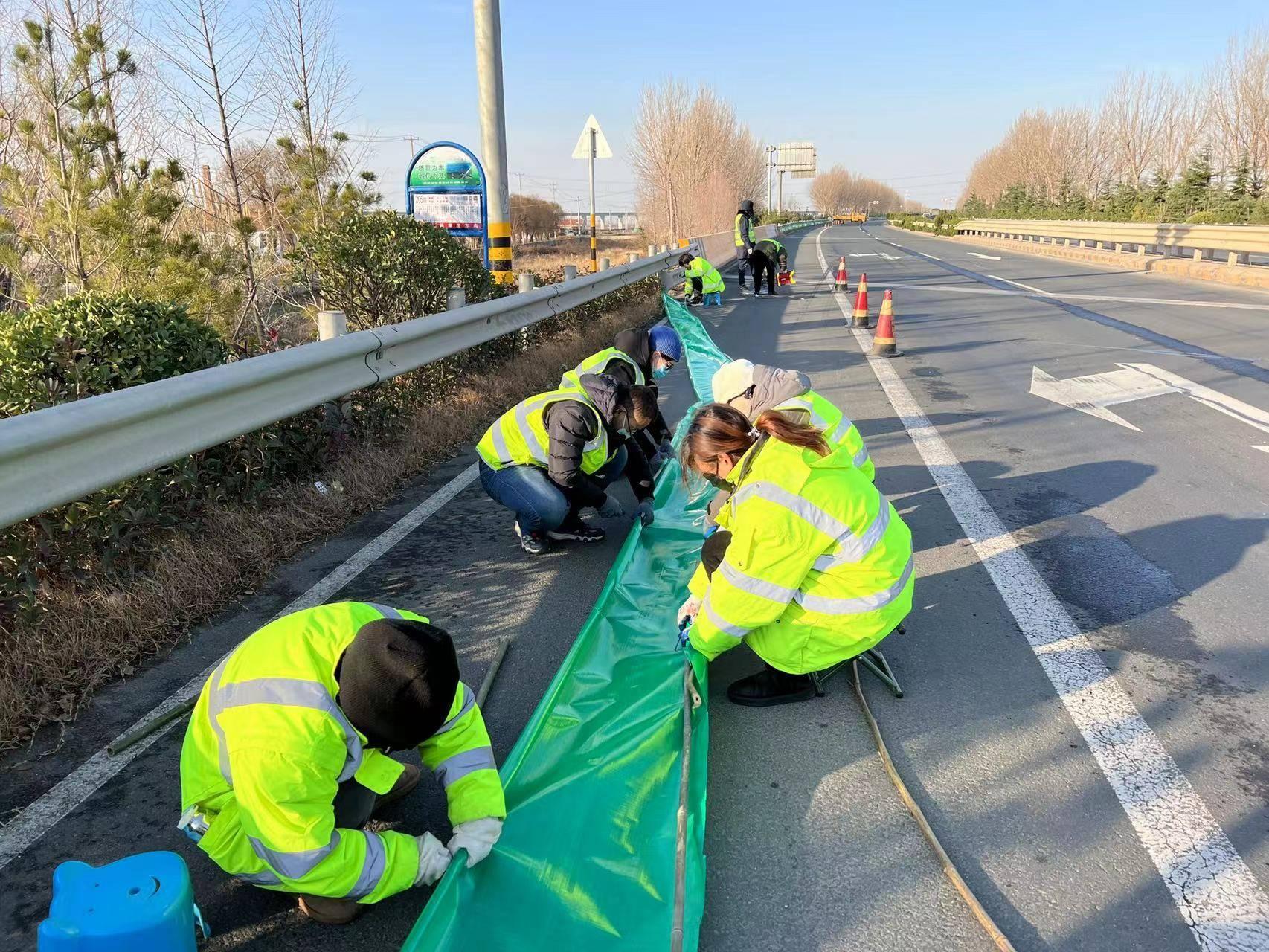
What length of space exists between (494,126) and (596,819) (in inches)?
360

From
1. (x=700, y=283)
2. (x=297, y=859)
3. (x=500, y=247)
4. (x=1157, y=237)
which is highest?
(x=1157, y=237)

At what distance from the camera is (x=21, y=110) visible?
7879 millimetres

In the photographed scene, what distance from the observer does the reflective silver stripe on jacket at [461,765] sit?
2.27m

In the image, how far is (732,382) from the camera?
12.4 ft

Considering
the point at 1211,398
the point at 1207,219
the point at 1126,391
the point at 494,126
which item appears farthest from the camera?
the point at 1207,219

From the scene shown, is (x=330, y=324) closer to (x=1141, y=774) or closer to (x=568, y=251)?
(x=1141, y=774)

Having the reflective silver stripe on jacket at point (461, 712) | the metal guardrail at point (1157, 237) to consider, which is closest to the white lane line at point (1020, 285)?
the metal guardrail at point (1157, 237)

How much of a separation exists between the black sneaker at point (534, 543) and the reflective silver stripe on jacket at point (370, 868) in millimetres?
2440

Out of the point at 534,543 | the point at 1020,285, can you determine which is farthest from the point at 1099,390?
the point at 1020,285

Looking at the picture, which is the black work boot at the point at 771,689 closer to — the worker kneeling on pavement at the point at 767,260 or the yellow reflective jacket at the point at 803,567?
the yellow reflective jacket at the point at 803,567

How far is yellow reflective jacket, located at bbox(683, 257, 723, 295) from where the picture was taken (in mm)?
15648

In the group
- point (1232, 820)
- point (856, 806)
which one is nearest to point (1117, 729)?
point (1232, 820)

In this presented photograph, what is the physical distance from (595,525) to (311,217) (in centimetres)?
772

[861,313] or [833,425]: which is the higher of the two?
[833,425]
